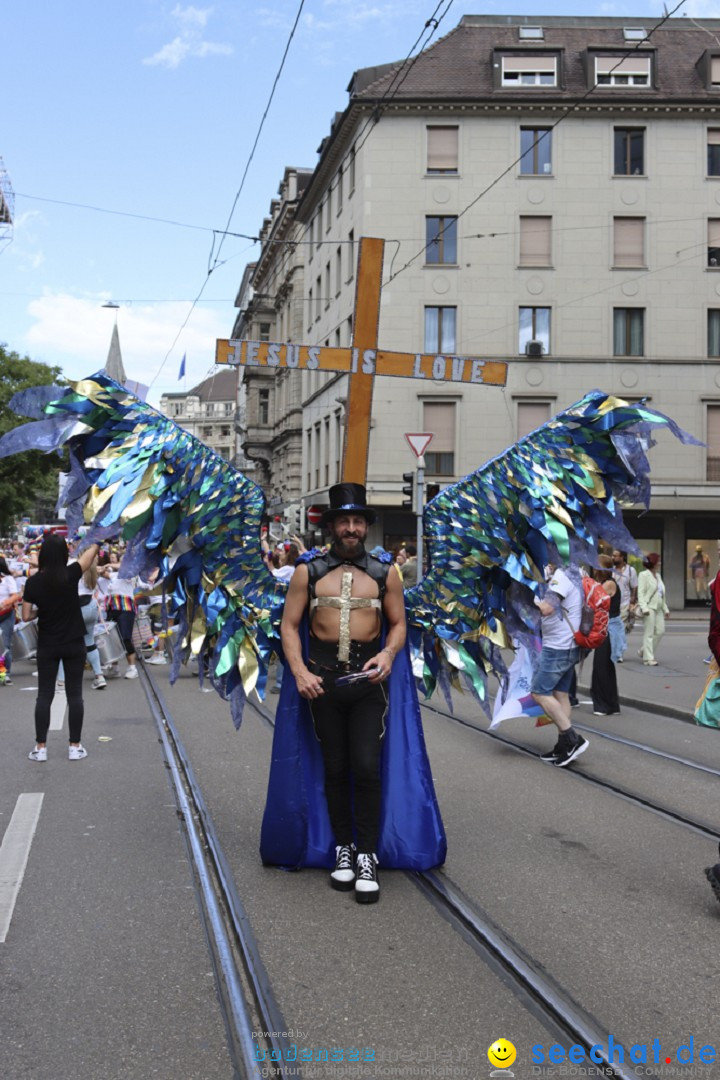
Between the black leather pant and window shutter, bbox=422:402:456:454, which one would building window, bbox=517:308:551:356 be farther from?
the black leather pant

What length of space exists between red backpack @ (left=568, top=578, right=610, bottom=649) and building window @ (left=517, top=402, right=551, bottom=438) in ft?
82.7

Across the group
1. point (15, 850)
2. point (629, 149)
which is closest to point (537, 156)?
point (629, 149)

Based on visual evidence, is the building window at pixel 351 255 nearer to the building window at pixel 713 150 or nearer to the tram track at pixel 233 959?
the building window at pixel 713 150

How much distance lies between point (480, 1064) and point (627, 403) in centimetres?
296

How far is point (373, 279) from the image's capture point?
252 inches

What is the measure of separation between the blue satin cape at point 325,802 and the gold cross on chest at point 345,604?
0.31 metres

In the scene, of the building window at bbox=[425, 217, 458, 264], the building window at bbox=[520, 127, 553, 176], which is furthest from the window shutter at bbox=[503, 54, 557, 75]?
the building window at bbox=[425, 217, 458, 264]

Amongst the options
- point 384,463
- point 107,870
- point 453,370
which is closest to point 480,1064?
point 107,870

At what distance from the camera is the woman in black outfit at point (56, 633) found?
26.2 ft

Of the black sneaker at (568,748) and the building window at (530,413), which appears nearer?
the black sneaker at (568,748)

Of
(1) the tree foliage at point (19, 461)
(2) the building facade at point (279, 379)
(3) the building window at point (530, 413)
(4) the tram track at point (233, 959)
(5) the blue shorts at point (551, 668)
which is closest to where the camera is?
(4) the tram track at point (233, 959)

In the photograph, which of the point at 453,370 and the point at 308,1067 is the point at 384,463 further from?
the point at 308,1067

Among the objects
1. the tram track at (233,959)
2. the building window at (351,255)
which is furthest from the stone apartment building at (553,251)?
the tram track at (233,959)

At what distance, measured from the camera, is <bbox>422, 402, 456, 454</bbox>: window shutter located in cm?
3356
